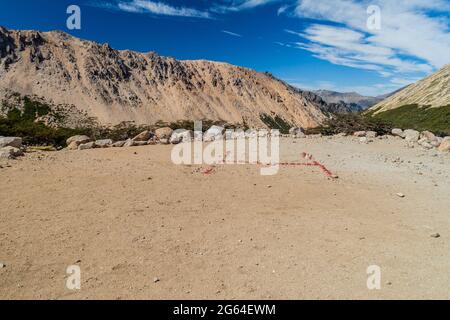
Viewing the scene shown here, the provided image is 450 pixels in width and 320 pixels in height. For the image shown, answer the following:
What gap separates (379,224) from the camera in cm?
795

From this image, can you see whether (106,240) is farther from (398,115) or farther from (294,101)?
(294,101)

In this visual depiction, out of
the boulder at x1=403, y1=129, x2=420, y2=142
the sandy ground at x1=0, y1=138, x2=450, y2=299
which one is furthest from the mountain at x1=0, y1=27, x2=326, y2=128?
the sandy ground at x1=0, y1=138, x2=450, y2=299

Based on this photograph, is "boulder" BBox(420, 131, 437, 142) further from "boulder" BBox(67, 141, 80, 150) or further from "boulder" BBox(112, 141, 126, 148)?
"boulder" BBox(67, 141, 80, 150)

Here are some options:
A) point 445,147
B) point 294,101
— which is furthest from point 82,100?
point 445,147

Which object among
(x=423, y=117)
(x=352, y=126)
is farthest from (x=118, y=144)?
(x=423, y=117)

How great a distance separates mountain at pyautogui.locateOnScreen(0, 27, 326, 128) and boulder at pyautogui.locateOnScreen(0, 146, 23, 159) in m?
86.0

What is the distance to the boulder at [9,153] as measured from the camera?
40.2 feet

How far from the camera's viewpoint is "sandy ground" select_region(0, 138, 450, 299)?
5.36 meters

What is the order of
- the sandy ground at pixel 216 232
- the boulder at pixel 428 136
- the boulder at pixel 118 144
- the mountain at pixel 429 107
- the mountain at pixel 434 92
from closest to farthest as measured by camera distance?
the sandy ground at pixel 216 232 < the boulder at pixel 118 144 < the boulder at pixel 428 136 < the mountain at pixel 429 107 < the mountain at pixel 434 92

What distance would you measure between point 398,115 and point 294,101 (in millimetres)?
59608

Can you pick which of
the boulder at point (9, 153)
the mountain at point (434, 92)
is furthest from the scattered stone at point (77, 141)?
the mountain at point (434, 92)

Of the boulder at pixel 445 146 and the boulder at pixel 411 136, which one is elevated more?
the boulder at pixel 411 136

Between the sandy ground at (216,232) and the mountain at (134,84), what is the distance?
296ft

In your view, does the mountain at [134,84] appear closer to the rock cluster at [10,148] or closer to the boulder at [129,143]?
the boulder at [129,143]
